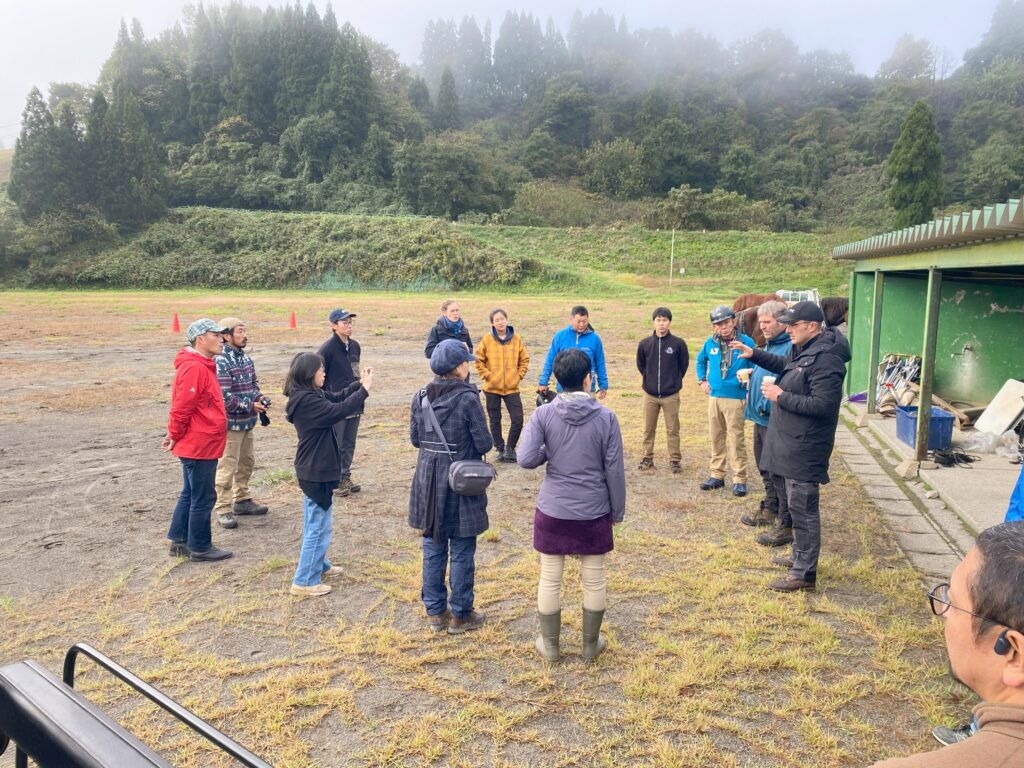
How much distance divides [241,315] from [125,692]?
20.4 m

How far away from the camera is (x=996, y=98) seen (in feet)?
241

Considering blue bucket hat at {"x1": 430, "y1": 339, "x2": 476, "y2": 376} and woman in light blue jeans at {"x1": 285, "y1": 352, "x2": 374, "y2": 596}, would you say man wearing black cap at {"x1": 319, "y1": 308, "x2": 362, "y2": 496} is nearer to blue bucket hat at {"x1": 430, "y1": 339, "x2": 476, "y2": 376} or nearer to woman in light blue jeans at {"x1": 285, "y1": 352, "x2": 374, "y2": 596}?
woman in light blue jeans at {"x1": 285, "y1": 352, "x2": 374, "y2": 596}

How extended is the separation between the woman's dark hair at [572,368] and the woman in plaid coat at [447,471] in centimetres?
58

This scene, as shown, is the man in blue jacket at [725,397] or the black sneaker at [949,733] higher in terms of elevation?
the man in blue jacket at [725,397]

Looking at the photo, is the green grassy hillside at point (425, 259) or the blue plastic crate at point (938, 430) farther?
the green grassy hillside at point (425, 259)

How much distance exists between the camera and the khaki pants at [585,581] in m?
3.51

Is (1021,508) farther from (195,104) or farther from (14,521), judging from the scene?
(195,104)

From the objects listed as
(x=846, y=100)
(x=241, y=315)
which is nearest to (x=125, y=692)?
(x=241, y=315)

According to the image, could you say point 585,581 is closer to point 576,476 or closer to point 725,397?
point 576,476

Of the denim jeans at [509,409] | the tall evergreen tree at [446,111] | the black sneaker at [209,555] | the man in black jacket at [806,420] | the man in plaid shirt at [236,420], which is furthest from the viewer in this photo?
the tall evergreen tree at [446,111]

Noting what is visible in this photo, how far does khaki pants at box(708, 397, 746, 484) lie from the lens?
6234mm

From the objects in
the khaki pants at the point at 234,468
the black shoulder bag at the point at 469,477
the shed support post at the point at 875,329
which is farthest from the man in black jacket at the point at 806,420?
the shed support post at the point at 875,329

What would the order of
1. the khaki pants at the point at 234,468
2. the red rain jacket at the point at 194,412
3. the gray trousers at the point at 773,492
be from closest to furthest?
the red rain jacket at the point at 194,412 < the gray trousers at the point at 773,492 < the khaki pants at the point at 234,468

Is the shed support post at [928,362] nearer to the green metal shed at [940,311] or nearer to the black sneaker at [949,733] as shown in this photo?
the green metal shed at [940,311]
